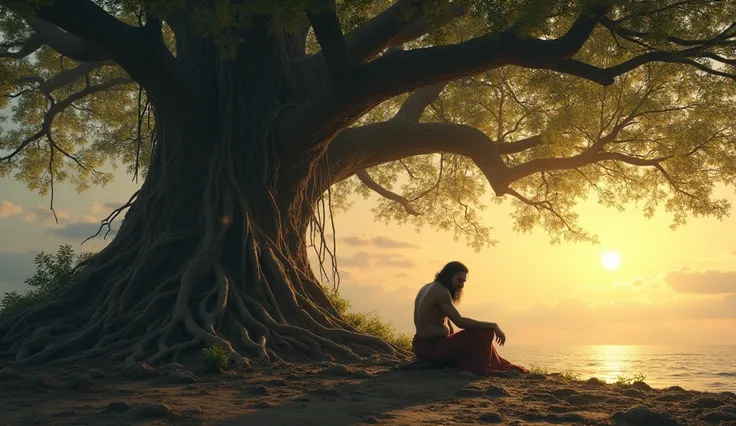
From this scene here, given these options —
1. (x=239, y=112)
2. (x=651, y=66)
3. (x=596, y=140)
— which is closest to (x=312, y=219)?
(x=239, y=112)

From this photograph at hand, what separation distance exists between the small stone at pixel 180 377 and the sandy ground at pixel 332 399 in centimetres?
1

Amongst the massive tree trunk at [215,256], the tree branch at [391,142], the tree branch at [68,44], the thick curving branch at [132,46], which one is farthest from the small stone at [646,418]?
Result: the tree branch at [68,44]

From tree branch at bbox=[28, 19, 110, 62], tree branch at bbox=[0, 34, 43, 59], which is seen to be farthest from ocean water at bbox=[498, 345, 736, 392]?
tree branch at bbox=[0, 34, 43, 59]

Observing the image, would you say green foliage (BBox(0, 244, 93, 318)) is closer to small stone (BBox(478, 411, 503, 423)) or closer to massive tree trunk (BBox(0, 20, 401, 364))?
massive tree trunk (BBox(0, 20, 401, 364))

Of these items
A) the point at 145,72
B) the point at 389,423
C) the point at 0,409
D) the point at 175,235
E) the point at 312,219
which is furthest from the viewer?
the point at 312,219

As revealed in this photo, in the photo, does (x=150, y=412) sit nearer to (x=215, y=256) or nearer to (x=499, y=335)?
(x=499, y=335)

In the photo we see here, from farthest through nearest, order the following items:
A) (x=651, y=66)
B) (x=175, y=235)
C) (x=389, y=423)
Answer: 1. (x=651, y=66)
2. (x=175, y=235)
3. (x=389, y=423)

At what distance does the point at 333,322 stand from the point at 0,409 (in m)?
6.26

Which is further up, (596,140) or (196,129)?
(596,140)

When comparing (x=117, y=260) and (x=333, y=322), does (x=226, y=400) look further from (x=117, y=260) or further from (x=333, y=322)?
(x=117, y=260)

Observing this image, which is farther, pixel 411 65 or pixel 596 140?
pixel 596 140

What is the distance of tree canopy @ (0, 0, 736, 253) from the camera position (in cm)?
980

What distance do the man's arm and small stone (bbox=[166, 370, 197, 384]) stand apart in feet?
9.40

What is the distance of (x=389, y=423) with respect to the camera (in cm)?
563
